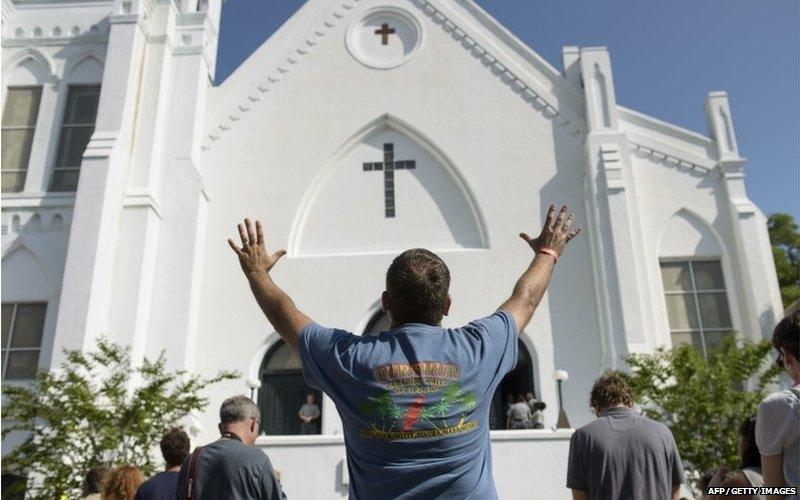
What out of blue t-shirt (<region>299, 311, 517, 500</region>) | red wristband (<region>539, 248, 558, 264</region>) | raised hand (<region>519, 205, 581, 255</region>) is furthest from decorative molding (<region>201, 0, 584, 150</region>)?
blue t-shirt (<region>299, 311, 517, 500</region>)

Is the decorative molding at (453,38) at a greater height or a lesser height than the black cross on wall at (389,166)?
greater

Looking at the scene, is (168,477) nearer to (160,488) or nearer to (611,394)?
(160,488)

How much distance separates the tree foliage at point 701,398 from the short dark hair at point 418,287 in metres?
9.35

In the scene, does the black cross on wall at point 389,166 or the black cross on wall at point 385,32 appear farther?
the black cross on wall at point 385,32

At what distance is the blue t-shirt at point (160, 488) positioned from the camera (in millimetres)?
4195

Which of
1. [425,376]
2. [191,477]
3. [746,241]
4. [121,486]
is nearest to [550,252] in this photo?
[425,376]

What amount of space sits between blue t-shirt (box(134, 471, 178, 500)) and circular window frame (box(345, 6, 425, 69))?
1420cm

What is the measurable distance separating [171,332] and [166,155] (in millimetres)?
3914

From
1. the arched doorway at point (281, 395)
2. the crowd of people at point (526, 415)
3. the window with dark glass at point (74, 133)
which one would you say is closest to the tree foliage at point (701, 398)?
the crowd of people at point (526, 415)

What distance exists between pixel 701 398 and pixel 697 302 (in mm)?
4567

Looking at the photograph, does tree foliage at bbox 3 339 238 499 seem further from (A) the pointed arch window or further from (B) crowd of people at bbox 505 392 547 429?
(B) crowd of people at bbox 505 392 547 429

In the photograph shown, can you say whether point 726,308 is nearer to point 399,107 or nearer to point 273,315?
point 399,107

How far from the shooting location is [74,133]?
15773mm

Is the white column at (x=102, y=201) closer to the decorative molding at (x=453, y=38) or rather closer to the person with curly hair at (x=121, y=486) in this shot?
the decorative molding at (x=453, y=38)
